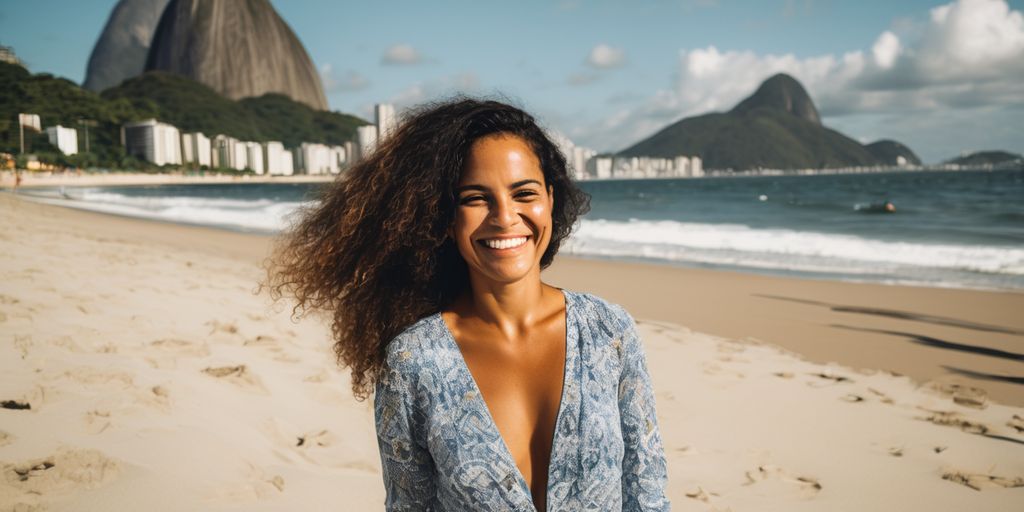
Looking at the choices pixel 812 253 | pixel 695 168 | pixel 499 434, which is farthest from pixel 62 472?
pixel 695 168

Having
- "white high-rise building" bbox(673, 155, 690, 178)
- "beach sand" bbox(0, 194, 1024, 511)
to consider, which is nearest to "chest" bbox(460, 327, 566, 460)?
"beach sand" bbox(0, 194, 1024, 511)

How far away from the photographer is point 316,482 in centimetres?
286

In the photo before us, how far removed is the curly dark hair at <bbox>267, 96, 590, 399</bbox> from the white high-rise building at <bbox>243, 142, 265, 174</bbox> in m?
121

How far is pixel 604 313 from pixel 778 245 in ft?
50.3

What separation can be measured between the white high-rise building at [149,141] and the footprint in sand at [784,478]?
10668 centimetres

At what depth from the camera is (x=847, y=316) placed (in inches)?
291

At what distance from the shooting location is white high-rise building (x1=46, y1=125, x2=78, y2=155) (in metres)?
82.0

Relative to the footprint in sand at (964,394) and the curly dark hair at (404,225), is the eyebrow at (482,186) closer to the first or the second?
Result: the curly dark hair at (404,225)

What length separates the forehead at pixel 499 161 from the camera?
1.45 meters

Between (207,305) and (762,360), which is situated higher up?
(207,305)

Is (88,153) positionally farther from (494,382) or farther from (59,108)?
(494,382)

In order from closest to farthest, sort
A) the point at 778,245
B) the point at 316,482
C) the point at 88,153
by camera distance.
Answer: the point at 316,482 < the point at 778,245 < the point at 88,153

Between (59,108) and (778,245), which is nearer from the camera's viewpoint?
(778,245)

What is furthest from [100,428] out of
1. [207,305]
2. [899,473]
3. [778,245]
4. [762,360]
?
[778,245]
